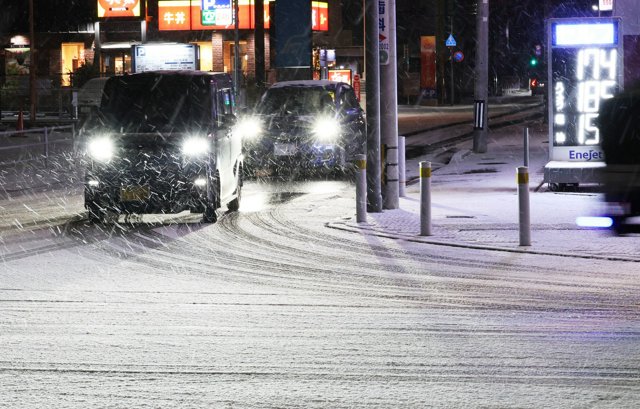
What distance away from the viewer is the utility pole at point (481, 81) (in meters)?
31.2

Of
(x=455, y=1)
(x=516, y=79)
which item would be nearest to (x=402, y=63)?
(x=455, y=1)

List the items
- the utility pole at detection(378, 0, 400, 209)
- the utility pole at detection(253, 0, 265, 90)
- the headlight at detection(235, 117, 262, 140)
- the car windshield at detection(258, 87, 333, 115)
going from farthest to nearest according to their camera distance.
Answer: the utility pole at detection(253, 0, 265, 90) → the car windshield at detection(258, 87, 333, 115) → the headlight at detection(235, 117, 262, 140) → the utility pole at detection(378, 0, 400, 209)

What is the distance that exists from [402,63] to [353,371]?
284 feet

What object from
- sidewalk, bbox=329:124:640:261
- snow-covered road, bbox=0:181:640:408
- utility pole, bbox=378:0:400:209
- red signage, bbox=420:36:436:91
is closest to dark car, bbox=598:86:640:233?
sidewalk, bbox=329:124:640:261

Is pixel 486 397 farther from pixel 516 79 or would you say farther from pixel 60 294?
pixel 516 79

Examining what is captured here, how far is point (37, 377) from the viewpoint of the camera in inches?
298

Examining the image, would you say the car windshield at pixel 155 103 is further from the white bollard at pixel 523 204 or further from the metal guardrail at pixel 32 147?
the metal guardrail at pixel 32 147

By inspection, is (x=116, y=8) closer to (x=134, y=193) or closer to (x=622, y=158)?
(x=134, y=193)

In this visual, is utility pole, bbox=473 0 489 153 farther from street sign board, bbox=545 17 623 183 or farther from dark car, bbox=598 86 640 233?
dark car, bbox=598 86 640 233

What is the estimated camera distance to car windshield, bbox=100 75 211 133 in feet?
56.2

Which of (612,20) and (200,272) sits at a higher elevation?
(612,20)

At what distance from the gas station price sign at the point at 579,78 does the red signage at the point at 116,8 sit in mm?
41316

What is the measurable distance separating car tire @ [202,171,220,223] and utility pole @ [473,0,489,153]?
1568 cm

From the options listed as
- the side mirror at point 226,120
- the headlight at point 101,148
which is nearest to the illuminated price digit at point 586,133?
the side mirror at point 226,120
